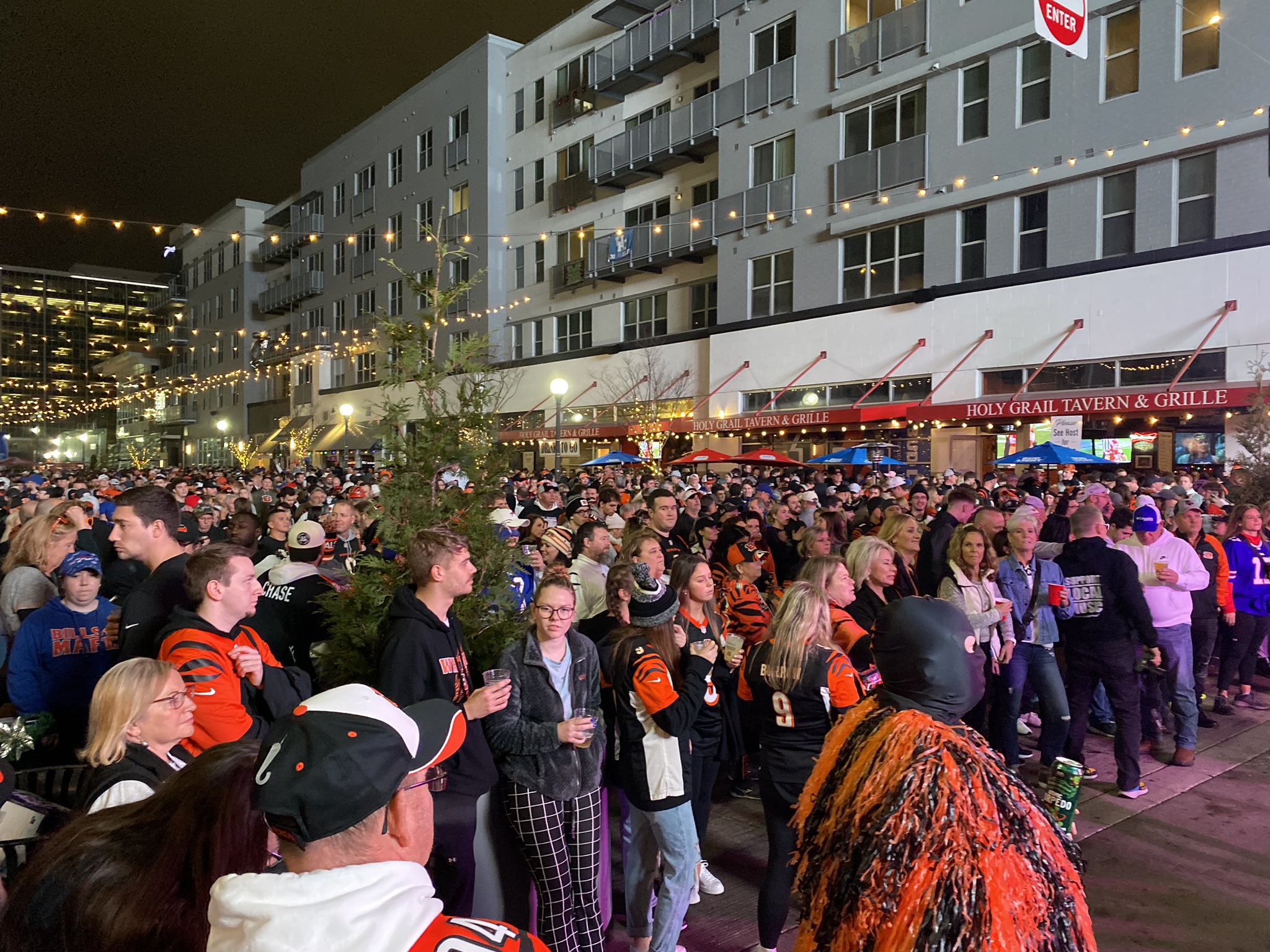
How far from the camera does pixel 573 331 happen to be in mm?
35469

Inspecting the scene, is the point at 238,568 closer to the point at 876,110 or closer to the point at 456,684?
the point at 456,684

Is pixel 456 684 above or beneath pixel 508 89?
beneath

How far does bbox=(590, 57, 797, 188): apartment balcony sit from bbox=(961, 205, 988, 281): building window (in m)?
7.66

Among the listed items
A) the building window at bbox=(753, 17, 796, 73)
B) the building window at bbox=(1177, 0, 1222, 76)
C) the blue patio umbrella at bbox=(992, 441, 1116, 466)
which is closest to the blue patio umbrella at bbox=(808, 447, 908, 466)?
the blue patio umbrella at bbox=(992, 441, 1116, 466)

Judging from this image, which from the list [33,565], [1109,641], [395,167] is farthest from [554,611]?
[395,167]

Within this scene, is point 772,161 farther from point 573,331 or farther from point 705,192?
point 573,331

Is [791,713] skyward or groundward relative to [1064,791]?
groundward

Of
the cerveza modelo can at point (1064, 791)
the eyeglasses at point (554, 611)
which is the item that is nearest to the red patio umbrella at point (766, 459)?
the eyeglasses at point (554, 611)

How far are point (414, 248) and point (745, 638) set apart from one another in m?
40.8

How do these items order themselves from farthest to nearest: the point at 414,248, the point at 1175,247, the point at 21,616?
the point at 414,248
the point at 1175,247
the point at 21,616

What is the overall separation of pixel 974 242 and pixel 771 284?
6.84 meters

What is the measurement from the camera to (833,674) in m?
3.76

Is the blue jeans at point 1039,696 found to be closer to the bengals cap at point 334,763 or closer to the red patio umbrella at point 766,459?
the bengals cap at point 334,763

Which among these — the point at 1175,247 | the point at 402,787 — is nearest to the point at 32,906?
the point at 402,787
